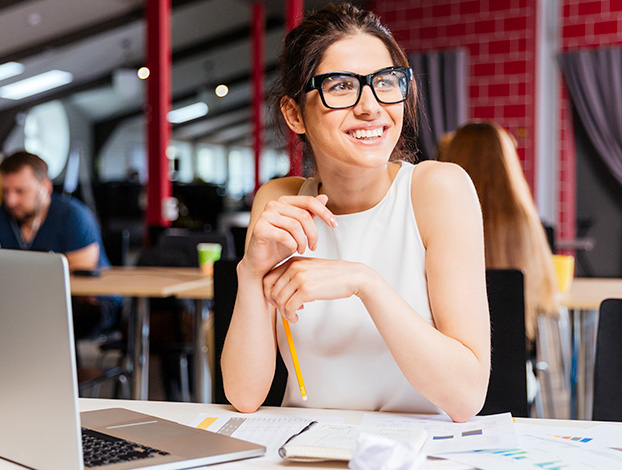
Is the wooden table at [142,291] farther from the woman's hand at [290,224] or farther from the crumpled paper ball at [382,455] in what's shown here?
the crumpled paper ball at [382,455]

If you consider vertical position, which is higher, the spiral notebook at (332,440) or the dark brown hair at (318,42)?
the dark brown hair at (318,42)

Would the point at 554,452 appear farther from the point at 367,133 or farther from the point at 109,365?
the point at 109,365

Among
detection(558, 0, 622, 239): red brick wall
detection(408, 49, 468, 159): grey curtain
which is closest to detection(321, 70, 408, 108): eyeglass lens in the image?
detection(408, 49, 468, 159): grey curtain

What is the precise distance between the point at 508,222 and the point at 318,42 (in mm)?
1239

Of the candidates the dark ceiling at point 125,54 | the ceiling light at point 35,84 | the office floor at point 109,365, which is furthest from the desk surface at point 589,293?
the ceiling light at point 35,84

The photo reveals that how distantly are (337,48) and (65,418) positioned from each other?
2.73 feet

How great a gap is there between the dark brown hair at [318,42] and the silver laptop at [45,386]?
69cm

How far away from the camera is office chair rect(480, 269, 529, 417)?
1.60 meters

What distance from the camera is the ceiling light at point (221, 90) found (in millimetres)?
9196

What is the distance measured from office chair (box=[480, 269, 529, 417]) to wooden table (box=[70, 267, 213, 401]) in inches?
52.7

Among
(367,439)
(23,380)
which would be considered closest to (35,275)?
(23,380)

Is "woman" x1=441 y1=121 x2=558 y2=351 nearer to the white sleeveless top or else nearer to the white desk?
the white sleeveless top

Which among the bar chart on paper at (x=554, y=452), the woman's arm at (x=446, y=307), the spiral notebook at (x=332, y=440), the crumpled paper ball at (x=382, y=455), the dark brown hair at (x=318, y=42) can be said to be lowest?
the bar chart on paper at (x=554, y=452)

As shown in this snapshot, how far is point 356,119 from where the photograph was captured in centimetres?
129
